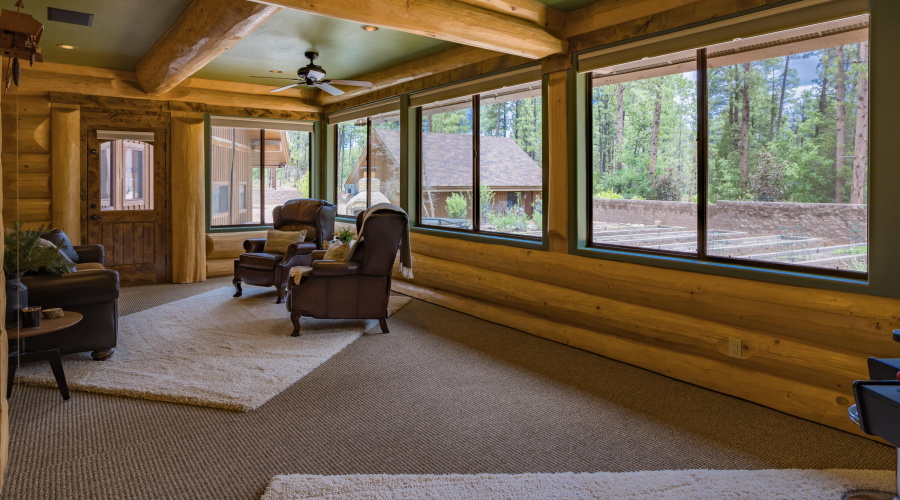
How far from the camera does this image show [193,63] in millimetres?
5625

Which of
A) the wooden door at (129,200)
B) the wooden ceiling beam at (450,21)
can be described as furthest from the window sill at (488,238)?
the wooden door at (129,200)

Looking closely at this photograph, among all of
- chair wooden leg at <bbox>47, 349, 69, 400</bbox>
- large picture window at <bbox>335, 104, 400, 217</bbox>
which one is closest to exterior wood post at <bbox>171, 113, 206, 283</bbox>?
large picture window at <bbox>335, 104, 400, 217</bbox>

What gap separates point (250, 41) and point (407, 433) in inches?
179

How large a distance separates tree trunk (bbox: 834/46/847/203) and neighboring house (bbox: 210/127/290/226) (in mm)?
7620

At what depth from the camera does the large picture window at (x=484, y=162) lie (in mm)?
5480

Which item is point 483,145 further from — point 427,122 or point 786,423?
point 786,423

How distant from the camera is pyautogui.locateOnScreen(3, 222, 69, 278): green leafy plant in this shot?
365cm

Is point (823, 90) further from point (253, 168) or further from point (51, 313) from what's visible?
point (253, 168)

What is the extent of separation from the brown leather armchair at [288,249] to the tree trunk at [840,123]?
5075mm

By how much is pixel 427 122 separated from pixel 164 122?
3753 millimetres

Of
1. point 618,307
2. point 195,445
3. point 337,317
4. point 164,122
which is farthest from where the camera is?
point 164,122

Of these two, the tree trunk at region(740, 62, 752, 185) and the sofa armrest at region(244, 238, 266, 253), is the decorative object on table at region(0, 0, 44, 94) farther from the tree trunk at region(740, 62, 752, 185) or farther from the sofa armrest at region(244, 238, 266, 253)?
the sofa armrest at region(244, 238, 266, 253)

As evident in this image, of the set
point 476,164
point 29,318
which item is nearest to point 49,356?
point 29,318

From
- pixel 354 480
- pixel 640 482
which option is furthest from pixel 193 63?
pixel 640 482
